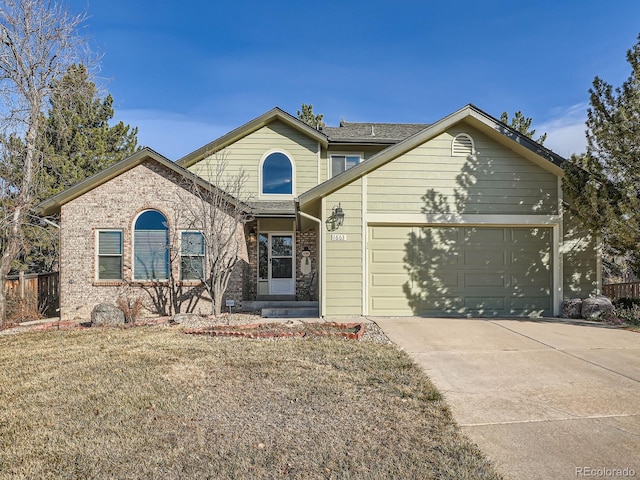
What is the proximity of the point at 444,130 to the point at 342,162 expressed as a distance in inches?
207

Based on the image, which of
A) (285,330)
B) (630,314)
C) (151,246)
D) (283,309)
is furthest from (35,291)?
(630,314)

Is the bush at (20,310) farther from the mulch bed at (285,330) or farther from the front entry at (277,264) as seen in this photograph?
the front entry at (277,264)

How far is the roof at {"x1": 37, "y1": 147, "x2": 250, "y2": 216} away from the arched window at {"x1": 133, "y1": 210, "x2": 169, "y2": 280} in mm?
1385

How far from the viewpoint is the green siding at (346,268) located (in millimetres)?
9414

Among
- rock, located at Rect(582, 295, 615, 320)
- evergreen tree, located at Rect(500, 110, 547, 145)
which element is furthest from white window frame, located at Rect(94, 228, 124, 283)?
evergreen tree, located at Rect(500, 110, 547, 145)

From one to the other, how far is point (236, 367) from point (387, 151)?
6186mm

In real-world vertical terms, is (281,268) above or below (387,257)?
below

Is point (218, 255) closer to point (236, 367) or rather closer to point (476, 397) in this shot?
point (236, 367)

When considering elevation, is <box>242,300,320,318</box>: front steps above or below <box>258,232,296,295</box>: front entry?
below

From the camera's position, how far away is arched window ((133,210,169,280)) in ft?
36.0

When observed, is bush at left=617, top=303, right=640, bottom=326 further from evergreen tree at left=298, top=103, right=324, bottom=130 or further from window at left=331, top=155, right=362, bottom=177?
evergreen tree at left=298, top=103, right=324, bottom=130

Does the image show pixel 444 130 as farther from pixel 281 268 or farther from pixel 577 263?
pixel 281 268

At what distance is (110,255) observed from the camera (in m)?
11.0

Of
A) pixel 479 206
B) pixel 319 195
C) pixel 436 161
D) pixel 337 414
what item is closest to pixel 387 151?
pixel 436 161
